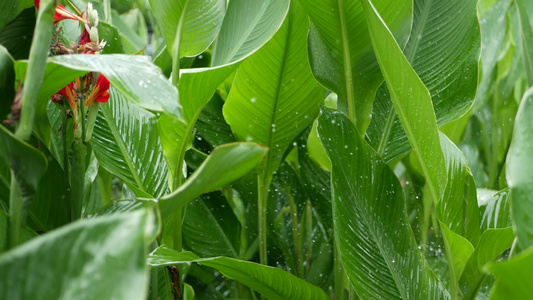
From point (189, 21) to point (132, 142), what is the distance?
0.21 m

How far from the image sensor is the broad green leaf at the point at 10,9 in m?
0.61

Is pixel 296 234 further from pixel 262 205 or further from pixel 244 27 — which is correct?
pixel 244 27

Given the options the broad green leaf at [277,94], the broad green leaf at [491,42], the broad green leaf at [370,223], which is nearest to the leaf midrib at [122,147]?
the broad green leaf at [277,94]

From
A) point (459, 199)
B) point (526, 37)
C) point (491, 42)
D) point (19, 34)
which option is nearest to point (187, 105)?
point (19, 34)

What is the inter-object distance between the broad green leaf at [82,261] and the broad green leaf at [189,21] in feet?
1.31

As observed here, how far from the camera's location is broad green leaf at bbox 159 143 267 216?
0.39 m

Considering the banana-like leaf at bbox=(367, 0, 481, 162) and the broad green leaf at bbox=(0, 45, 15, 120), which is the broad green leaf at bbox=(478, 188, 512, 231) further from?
the broad green leaf at bbox=(0, 45, 15, 120)

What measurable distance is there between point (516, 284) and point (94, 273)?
24 cm

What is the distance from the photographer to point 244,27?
72cm

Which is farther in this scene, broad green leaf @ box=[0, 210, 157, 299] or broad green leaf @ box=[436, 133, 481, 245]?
broad green leaf @ box=[436, 133, 481, 245]

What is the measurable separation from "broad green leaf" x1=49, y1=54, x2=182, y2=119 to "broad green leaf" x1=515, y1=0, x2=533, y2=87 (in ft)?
1.94

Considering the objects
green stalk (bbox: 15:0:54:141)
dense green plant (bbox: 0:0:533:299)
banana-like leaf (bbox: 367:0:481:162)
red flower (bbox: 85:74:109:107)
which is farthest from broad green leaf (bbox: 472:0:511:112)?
green stalk (bbox: 15:0:54:141)

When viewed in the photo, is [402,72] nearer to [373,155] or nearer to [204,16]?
[373,155]

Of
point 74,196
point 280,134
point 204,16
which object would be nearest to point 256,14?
point 204,16
